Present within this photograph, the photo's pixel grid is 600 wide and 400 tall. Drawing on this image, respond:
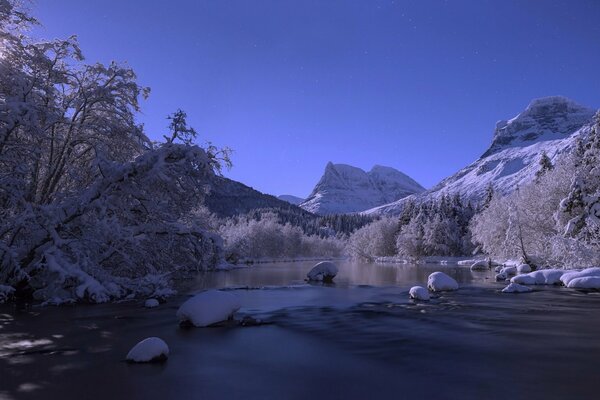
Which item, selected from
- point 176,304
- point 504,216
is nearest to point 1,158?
point 176,304

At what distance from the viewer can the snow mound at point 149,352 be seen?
10.3 metres

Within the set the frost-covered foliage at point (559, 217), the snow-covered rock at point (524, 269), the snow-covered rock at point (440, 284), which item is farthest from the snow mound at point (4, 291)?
the snow-covered rock at point (524, 269)

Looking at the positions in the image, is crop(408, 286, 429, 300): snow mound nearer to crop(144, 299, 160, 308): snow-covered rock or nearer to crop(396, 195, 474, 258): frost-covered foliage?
crop(144, 299, 160, 308): snow-covered rock

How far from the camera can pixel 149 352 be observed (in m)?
10.4

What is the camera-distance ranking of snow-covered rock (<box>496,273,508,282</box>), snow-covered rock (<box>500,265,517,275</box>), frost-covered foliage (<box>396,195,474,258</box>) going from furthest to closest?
frost-covered foliage (<box>396,195,474,258</box>) < snow-covered rock (<box>500,265,517,275</box>) < snow-covered rock (<box>496,273,508,282</box>)

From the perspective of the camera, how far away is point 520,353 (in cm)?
1152

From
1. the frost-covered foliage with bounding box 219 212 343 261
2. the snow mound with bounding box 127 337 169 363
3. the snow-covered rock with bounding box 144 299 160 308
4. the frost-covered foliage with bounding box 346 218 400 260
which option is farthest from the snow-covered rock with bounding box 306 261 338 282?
the frost-covered foliage with bounding box 346 218 400 260

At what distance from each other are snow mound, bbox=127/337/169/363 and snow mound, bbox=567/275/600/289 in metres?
28.5

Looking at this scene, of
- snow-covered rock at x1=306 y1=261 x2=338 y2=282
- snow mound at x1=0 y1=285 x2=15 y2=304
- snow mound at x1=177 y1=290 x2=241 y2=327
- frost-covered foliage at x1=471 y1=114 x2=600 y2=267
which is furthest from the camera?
snow-covered rock at x1=306 y1=261 x2=338 y2=282

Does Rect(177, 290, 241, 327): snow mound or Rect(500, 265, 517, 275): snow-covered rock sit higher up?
Rect(500, 265, 517, 275): snow-covered rock

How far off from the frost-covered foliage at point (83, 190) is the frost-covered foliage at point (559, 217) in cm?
3033

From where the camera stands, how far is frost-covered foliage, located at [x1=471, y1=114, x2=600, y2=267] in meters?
35.3

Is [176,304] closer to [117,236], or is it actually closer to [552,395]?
[117,236]

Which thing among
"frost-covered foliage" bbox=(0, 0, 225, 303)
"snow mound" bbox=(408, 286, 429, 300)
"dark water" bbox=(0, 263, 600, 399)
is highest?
"frost-covered foliage" bbox=(0, 0, 225, 303)
